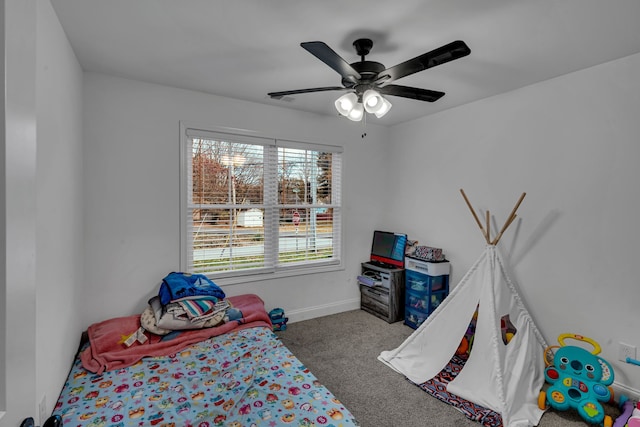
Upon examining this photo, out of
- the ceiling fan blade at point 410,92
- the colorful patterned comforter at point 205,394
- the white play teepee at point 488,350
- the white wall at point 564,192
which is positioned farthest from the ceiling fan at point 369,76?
the colorful patterned comforter at point 205,394

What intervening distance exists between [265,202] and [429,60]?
2.30 meters

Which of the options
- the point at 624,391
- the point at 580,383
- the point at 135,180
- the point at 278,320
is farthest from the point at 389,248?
the point at 135,180

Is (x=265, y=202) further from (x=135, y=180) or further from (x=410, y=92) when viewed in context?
(x=410, y=92)

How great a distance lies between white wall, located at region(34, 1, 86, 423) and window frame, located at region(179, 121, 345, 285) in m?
0.81

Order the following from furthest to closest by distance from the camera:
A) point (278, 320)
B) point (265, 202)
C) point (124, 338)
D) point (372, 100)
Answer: point (265, 202) < point (278, 320) < point (124, 338) < point (372, 100)

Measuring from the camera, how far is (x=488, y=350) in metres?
2.31

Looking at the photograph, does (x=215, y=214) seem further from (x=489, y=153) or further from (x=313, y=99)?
(x=489, y=153)

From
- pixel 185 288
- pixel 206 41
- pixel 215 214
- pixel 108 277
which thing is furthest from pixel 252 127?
pixel 108 277

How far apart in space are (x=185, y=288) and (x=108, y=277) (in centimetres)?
68

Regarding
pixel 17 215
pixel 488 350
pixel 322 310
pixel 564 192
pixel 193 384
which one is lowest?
pixel 322 310

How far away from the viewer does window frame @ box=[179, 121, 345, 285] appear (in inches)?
119

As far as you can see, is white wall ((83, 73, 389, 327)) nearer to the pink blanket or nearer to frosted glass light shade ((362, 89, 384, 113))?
the pink blanket

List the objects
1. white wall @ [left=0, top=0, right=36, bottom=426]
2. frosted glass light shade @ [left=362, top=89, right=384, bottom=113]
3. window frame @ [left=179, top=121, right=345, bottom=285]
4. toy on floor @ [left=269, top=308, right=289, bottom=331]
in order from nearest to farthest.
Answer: white wall @ [left=0, top=0, right=36, bottom=426], frosted glass light shade @ [left=362, top=89, right=384, bottom=113], window frame @ [left=179, top=121, right=345, bottom=285], toy on floor @ [left=269, top=308, right=289, bottom=331]

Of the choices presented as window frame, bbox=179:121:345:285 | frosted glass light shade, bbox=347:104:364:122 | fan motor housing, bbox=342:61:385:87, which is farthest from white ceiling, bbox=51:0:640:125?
window frame, bbox=179:121:345:285
